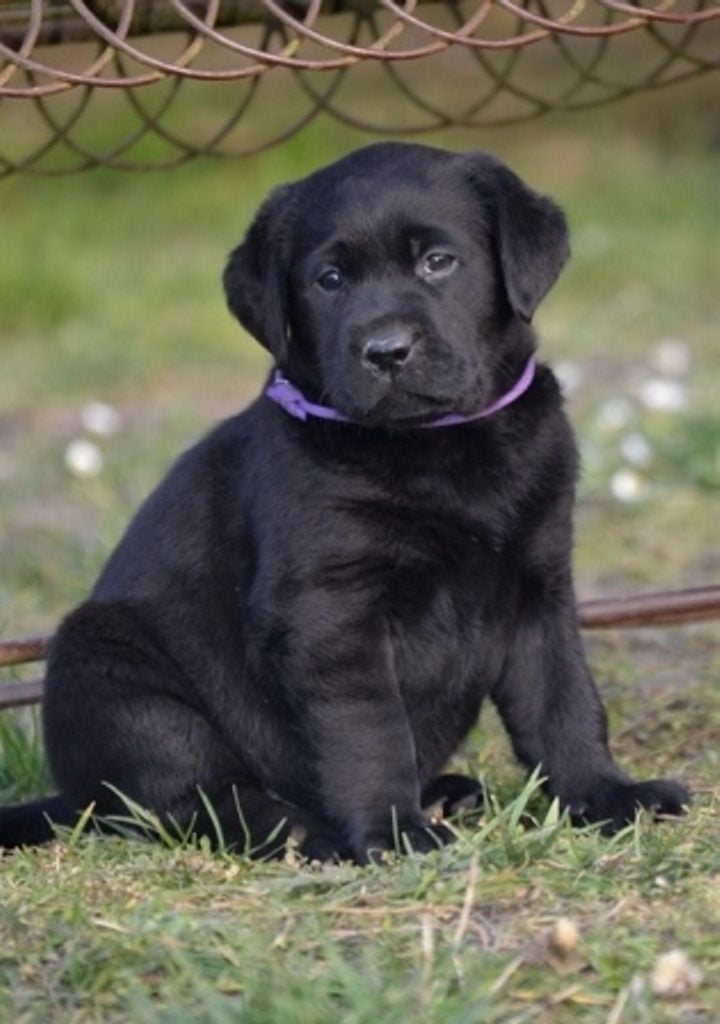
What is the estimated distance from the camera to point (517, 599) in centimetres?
328

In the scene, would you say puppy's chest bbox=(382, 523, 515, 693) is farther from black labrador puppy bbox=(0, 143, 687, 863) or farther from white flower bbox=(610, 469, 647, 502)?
white flower bbox=(610, 469, 647, 502)

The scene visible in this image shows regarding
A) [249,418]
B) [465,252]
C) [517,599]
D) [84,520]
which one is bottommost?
[84,520]

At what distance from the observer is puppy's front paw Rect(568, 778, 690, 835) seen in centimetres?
314

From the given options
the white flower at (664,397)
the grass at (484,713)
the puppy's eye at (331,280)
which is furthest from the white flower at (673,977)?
the white flower at (664,397)

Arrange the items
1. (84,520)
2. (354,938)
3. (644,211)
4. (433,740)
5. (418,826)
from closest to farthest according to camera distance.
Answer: (354,938)
(418,826)
(433,740)
(84,520)
(644,211)

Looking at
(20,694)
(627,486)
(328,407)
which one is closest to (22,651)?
(20,694)

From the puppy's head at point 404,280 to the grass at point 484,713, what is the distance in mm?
609

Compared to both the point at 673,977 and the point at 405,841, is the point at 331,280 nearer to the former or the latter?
the point at 405,841

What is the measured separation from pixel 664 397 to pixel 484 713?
5.68 ft

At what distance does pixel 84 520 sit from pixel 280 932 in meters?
3.12

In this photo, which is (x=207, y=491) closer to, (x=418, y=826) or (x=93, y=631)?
(x=93, y=631)

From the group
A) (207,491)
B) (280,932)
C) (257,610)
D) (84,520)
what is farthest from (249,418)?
(84,520)

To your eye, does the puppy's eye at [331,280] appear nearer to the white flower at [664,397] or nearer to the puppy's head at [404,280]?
the puppy's head at [404,280]

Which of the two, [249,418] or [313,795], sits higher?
[249,418]
